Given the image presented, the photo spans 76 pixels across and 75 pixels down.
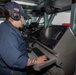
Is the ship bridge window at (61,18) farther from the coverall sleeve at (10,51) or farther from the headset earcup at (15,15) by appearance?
the coverall sleeve at (10,51)

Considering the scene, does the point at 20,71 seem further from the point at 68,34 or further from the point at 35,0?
the point at 35,0

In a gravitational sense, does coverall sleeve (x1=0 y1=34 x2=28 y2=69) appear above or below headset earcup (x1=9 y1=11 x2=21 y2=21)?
below

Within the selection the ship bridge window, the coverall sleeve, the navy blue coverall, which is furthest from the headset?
the ship bridge window

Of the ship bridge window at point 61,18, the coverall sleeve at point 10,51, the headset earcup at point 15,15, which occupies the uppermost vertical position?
the headset earcup at point 15,15

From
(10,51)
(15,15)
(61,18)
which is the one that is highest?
(15,15)

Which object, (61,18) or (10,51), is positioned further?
(61,18)

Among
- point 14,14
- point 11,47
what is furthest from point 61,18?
point 11,47

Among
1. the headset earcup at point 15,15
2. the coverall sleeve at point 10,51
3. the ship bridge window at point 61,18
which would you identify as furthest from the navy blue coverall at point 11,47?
the ship bridge window at point 61,18

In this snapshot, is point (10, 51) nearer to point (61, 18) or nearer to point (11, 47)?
point (11, 47)

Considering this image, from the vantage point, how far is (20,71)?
1838 millimetres

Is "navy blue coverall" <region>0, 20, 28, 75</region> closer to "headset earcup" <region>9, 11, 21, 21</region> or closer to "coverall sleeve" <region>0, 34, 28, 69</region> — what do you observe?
"coverall sleeve" <region>0, 34, 28, 69</region>

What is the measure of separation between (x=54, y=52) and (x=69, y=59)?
336 mm

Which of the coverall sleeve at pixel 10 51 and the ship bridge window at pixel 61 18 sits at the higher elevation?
the coverall sleeve at pixel 10 51

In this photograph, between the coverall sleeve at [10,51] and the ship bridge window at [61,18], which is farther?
the ship bridge window at [61,18]
